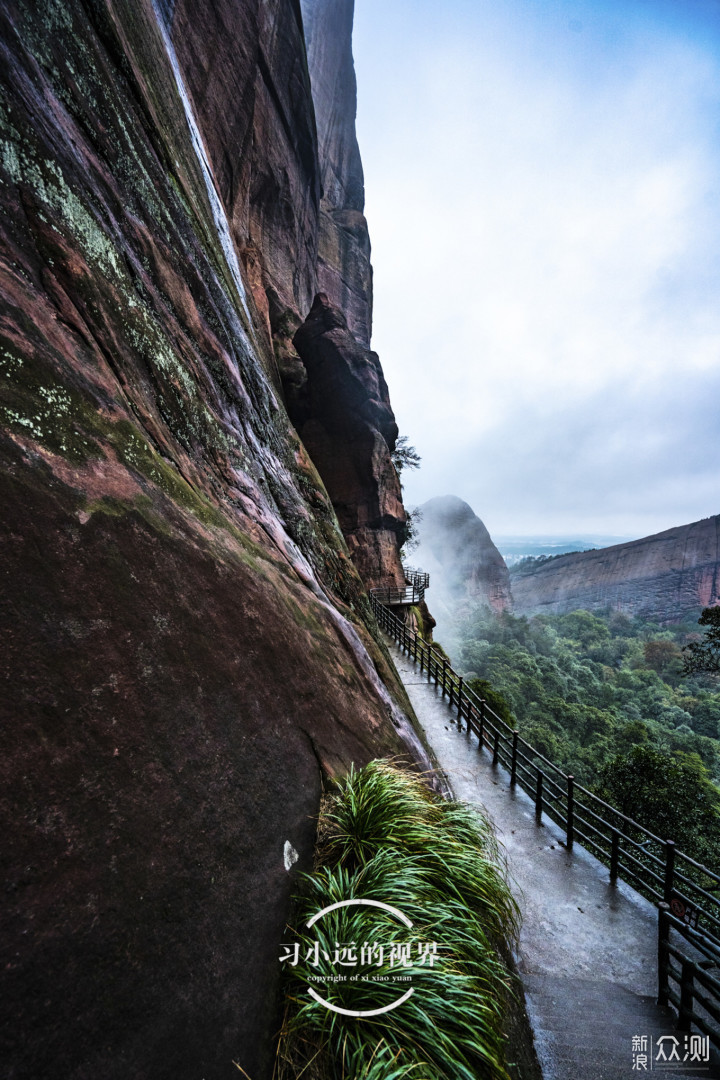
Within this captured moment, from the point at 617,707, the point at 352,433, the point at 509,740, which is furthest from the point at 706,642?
the point at 617,707

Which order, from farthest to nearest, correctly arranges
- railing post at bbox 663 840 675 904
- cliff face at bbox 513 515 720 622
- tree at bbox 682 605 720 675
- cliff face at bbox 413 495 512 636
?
cliff face at bbox 413 495 512 636, cliff face at bbox 513 515 720 622, tree at bbox 682 605 720 675, railing post at bbox 663 840 675 904

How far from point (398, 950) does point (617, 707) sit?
30397 millimetres

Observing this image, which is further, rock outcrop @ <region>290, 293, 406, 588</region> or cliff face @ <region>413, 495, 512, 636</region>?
cliff face @ <region>413, 495, 512, 636</region>

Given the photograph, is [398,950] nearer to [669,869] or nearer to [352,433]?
[669,869]

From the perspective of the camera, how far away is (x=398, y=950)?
6.40 feet

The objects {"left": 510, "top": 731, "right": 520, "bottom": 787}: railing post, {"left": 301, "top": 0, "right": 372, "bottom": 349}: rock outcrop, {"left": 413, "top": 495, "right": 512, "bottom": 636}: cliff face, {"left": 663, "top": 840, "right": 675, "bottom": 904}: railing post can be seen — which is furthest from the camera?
{"left": 413, "top": 495, "right": 512, "bottom": 636}: cliff face

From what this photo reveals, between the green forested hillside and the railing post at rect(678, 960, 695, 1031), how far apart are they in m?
8.45

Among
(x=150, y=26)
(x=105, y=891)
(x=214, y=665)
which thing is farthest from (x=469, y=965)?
(x=150, y=26)

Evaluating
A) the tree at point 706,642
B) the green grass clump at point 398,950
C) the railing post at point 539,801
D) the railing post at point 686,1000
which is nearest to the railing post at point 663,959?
the railing post at point 686,1000

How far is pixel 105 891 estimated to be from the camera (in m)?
1.46

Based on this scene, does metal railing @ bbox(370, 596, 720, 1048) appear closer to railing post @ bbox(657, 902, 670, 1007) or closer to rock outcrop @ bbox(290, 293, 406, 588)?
railing post @ bbox(657, 902, 670, 1007)

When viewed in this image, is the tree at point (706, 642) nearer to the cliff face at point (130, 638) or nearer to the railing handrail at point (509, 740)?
the railing handrail at point (509, 740)

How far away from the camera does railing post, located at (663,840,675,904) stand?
3250mm

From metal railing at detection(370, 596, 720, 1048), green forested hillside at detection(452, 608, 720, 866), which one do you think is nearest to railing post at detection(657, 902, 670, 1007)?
metal railing at detection(370, 596, 720, 1048)
